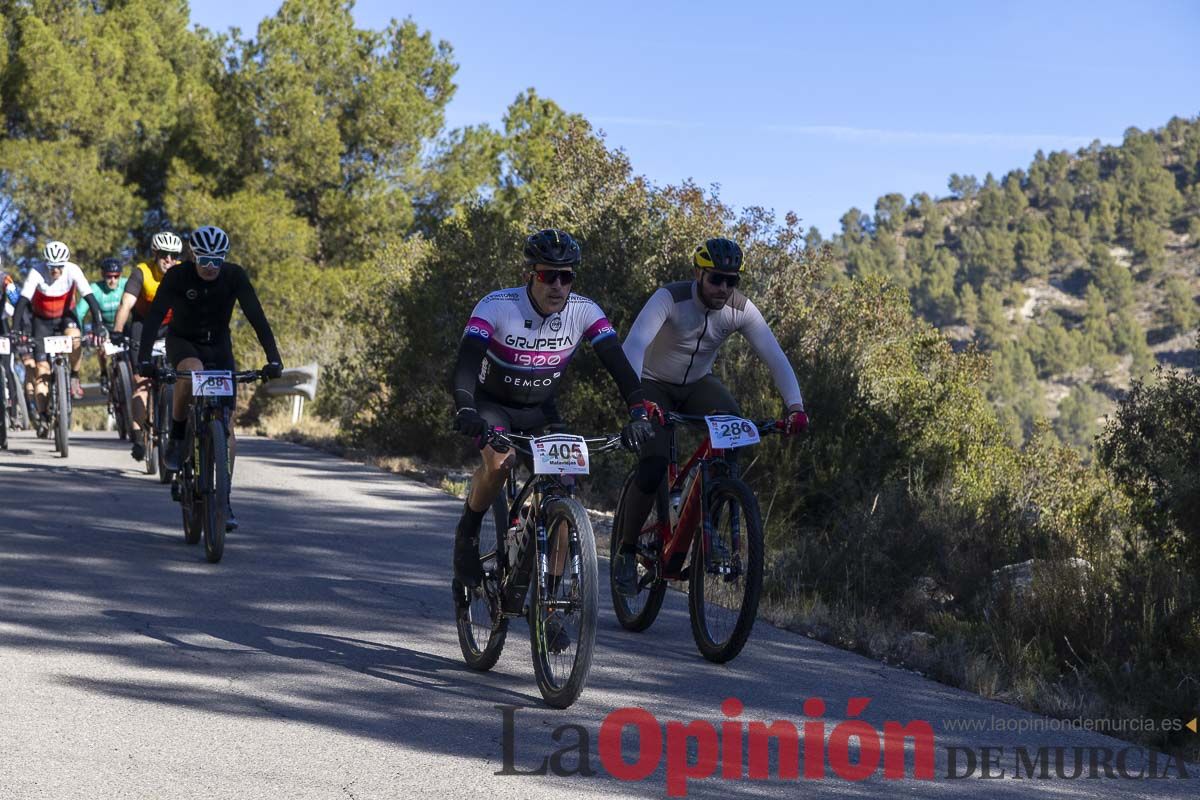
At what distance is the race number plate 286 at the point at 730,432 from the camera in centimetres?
732

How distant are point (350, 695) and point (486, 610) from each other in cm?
85

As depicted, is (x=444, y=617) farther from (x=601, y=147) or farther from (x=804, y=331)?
(x=601, y=147)

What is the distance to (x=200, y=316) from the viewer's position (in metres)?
10.4

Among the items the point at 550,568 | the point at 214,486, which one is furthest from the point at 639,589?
Result: the point at 214,486

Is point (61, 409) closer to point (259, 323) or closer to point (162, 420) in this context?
point (162, 420)

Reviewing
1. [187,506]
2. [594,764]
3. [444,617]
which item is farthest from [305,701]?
[187,506]

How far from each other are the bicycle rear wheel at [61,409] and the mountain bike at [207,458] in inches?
217

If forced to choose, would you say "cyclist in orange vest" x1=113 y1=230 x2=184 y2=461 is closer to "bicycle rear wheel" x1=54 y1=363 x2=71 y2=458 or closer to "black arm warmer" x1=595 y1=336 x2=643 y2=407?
"bicycle rear wheel" x1=54 y1=363 x2=71 y2=458

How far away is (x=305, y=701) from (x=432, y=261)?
13.3m

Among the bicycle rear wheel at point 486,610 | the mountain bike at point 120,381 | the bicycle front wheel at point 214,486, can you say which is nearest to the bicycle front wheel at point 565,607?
the bicycle rear wheel at point 486,610

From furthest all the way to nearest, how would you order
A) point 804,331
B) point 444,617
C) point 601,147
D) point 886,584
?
point 601,147
point 804,331
point 886,584
point 444,617

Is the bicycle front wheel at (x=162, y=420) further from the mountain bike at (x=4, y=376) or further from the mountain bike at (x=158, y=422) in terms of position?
the mountain bike at (x=4, y=376)

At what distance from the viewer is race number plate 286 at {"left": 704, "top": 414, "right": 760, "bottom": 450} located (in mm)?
7324

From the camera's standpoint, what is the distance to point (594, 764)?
218 inches
